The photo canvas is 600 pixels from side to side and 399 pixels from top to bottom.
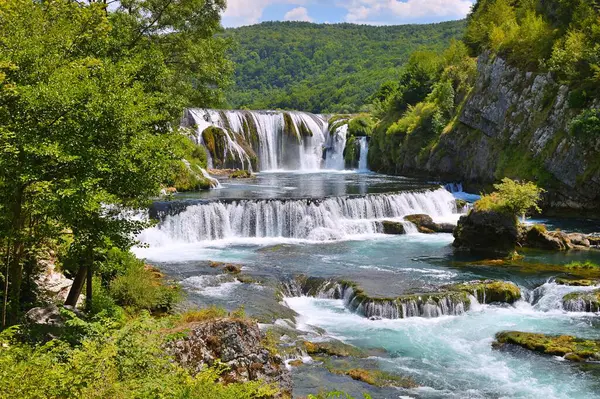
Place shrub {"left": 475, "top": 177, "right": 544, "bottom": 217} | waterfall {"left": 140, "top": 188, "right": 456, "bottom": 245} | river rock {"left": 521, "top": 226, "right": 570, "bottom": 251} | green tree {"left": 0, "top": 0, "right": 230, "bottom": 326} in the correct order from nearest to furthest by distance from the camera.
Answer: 1. green tree {"left": 0, "top": 0, "right": 230, "bottom": 326}
2. shrub {"left": 475, "top": 177, "right": 544, "bottom": 217}
3. river rock {"left": 521, "top": 226, "right": 570, "bottom": 251}
4. waterfall {"left": 140, "top": 188, "right": 456, "bottom": 245}

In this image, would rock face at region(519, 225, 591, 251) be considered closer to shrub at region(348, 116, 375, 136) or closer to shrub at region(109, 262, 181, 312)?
shrub at region(109, 262, 181, 312)

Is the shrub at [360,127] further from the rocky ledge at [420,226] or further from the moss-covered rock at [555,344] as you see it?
the moss-covered rock at [555,344]

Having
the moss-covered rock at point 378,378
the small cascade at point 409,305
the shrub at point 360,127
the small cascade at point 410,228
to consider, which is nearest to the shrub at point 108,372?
Answer: the moss-covered rock at point 378,378

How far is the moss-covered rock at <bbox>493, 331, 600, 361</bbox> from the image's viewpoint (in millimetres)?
13201

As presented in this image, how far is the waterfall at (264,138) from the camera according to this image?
159 feet

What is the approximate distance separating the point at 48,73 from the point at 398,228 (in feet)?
68.7

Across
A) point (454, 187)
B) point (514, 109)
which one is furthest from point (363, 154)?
point (514, 109)

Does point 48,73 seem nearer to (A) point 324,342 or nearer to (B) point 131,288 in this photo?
(B) point 131,288

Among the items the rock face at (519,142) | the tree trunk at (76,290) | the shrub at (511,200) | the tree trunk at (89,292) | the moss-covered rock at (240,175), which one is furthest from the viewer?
the moss-covered rock at (240,175)

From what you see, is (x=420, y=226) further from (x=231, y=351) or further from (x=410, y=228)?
(x=231, y=351)

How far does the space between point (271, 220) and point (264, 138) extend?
27.4 m

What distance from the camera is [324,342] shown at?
46.2 feet

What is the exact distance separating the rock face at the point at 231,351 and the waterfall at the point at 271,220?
1532cm

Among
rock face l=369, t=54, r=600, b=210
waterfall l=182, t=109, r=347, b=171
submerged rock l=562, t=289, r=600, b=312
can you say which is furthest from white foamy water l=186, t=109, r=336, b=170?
submerged rock l=562, t=289, r=600, b=312
